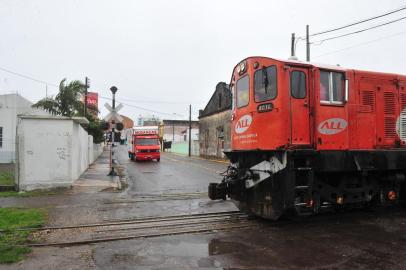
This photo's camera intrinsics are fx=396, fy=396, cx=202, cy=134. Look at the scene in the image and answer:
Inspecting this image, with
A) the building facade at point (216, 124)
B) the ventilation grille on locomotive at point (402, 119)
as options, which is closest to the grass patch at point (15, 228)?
the ventilation grille on locomotive at point (402, 119)

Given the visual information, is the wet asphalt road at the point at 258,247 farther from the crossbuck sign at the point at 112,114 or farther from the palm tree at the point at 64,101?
the palm tree at the point at 64,101

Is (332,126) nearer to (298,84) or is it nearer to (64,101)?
(298,84)

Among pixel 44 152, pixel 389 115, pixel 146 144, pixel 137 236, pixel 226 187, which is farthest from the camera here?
pixel 146 144

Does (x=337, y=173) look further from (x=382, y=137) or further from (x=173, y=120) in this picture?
(x=173, y=120)

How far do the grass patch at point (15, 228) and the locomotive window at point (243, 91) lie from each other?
5467 millimetres

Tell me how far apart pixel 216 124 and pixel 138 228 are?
37.2 metres

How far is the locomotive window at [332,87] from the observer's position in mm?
8883

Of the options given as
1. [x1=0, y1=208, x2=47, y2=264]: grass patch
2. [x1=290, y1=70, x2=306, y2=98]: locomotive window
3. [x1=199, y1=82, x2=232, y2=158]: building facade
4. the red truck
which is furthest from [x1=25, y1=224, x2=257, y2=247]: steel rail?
[x1=199, y1=82, x2=232, y2=158]: building facade

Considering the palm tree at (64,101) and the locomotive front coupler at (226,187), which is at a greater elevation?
the palm tree at (64,101)

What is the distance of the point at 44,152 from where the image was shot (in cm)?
1499

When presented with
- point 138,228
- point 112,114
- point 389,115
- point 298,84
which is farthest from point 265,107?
point 112,114

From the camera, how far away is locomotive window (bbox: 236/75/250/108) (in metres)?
9.38

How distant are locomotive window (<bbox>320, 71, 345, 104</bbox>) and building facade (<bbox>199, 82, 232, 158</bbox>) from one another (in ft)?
101

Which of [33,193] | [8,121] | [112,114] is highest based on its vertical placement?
[8,121]
